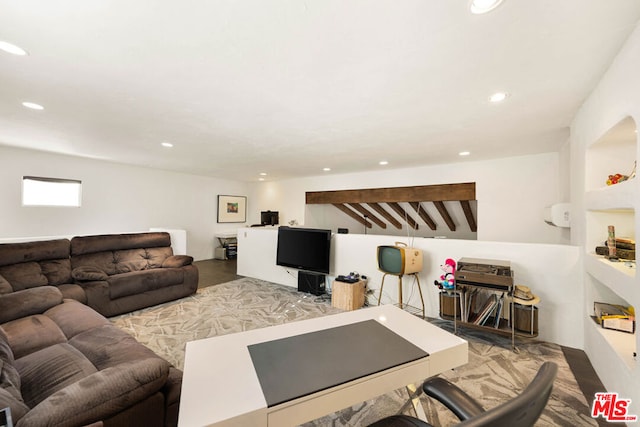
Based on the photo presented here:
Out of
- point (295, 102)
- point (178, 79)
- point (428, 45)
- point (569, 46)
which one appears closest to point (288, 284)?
point (295, 102)

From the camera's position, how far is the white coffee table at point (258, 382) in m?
0.83

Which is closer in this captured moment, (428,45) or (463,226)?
(428,45)

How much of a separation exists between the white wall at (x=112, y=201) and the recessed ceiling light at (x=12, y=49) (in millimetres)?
4277

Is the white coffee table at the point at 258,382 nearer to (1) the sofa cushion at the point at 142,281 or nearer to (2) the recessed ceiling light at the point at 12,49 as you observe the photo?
(2) the recessed ceiling light at the point at 12,49

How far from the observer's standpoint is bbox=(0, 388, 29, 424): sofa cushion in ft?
3.21

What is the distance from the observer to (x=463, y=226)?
6070mm

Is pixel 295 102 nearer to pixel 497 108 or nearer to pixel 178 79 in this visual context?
pixel 178 79

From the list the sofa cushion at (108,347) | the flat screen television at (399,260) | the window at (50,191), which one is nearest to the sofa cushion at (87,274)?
the sofa cushion at (108,347)

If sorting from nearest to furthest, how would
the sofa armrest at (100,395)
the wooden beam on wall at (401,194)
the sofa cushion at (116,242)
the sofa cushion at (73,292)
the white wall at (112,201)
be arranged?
the sofa armrest at (100,395)
the sofa cushion at (73,292)
the sofa cushion at (116,242)
the white wall at (112,201)
the wooden beam on wall at (401,194)

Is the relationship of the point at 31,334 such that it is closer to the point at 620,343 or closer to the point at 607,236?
the point at 620,343

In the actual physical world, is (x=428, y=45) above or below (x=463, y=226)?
above

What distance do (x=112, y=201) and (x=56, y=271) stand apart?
274cm

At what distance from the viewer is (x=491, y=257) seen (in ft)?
10.8

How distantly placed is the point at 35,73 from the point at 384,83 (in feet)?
8.57
